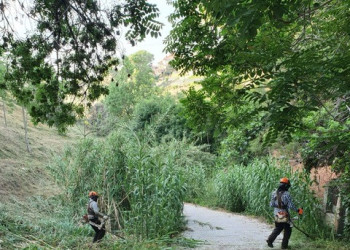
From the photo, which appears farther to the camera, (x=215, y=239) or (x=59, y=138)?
(x=59, y=138)

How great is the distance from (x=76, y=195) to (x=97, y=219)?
290cm

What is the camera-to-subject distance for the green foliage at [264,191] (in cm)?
888

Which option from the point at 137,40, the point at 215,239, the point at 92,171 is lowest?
the point at 215,239

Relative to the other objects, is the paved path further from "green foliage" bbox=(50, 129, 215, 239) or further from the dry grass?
the dry grass

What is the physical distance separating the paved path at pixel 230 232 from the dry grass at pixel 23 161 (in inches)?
227

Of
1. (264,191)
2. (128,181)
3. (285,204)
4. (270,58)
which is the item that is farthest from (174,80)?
(270,58)

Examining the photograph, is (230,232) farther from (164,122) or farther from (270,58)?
(164,122)

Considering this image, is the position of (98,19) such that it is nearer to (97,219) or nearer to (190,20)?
(190,20)

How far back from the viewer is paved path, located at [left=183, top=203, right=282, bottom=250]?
26.5ft

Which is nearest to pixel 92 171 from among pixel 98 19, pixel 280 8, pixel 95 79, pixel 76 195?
pixel 76 195

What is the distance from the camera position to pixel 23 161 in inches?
719

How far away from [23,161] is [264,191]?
40.8 ft

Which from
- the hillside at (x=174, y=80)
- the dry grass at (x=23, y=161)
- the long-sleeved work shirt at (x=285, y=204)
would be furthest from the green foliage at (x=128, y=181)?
the dry grass at (x=23, y=161)

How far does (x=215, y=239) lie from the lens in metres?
8.91
